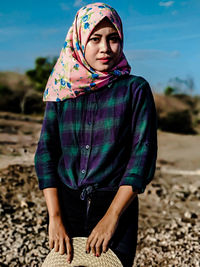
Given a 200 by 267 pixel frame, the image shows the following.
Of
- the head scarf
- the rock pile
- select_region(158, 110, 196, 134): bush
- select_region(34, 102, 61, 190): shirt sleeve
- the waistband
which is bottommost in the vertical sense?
the rock pile

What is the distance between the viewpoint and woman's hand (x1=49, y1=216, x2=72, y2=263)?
1.74m

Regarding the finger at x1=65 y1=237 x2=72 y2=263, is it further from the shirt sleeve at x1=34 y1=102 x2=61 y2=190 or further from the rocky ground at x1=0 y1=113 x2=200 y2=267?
the rocky ground at x1=0 y1=113 x2=200 y2=267

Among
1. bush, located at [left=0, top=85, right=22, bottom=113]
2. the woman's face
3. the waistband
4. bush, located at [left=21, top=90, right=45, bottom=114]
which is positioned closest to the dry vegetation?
bush, located at [left=21, top=90, right=45, bottom=114]

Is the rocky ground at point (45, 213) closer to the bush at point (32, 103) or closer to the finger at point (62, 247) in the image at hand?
the finger at point (62, 247)

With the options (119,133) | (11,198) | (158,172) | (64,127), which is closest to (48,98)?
(64,127)

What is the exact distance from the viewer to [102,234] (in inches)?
65.5

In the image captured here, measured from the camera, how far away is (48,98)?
6.41ft

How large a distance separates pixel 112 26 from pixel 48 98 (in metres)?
0.52

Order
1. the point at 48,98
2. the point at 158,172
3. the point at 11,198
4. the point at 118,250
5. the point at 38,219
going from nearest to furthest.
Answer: the point at 118,250 → the point at 48,98 → the point at 38,219 → the point at 11,198 → the point at 158,172

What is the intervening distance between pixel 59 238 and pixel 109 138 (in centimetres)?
55

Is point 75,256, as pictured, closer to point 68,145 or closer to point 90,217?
point 90,217

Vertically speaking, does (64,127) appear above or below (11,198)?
above

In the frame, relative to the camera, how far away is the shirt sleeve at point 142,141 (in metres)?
1.69

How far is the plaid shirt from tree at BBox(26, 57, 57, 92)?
8.66m
